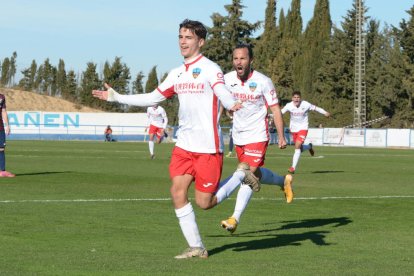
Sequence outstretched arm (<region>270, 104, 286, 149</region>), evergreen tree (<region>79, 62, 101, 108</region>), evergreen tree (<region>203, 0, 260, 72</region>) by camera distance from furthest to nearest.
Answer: evergreen tree (<region>79, 62, 101, 108</region>) < evergreen tree (<region>203, 0, 260, 72</region>) < outstretched arm (<region>270, 104, 286, 149</region>)

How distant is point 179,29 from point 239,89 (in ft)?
11.1

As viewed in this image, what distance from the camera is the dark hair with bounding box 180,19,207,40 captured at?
30.1ft

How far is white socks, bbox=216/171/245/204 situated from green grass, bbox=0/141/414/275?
53 cm

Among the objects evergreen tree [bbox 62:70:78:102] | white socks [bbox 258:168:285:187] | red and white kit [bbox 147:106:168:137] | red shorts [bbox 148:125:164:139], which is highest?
evergreen tree [bbox 62:70:78:102]

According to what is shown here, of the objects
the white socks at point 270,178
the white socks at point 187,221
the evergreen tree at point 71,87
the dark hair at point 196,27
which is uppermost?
the evergreen tree at point 71,87

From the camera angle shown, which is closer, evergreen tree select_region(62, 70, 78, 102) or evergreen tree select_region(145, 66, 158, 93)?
evergreen tree select_region(62, 70, 78, 102)

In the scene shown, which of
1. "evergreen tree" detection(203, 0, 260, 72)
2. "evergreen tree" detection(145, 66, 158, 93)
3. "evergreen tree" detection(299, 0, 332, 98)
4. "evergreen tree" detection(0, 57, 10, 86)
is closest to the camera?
"evergreen tree" detection(203, 0, 260, 72)

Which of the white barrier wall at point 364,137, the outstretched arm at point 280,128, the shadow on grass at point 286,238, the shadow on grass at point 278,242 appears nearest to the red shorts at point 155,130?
the shadow on grass at point 286,238

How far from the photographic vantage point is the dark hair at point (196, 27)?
9172mm

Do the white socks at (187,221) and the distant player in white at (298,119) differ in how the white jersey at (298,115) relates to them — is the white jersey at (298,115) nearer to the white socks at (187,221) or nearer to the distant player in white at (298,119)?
the distant player in white at (298,119)

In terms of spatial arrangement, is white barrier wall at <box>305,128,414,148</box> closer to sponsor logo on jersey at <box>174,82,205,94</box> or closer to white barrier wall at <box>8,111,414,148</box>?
white barrier wall at <box>8,111,414,148</box>

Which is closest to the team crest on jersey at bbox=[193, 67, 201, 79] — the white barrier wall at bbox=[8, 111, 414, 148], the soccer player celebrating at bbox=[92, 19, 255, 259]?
the soccer player celebrating at bbox=[92, 19, 255, 259]

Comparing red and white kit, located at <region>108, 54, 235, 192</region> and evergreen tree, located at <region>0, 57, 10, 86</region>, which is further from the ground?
evergreen tree, located at <region>0, 57, 10, 86</region>

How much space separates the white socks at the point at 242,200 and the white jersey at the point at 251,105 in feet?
4.29
